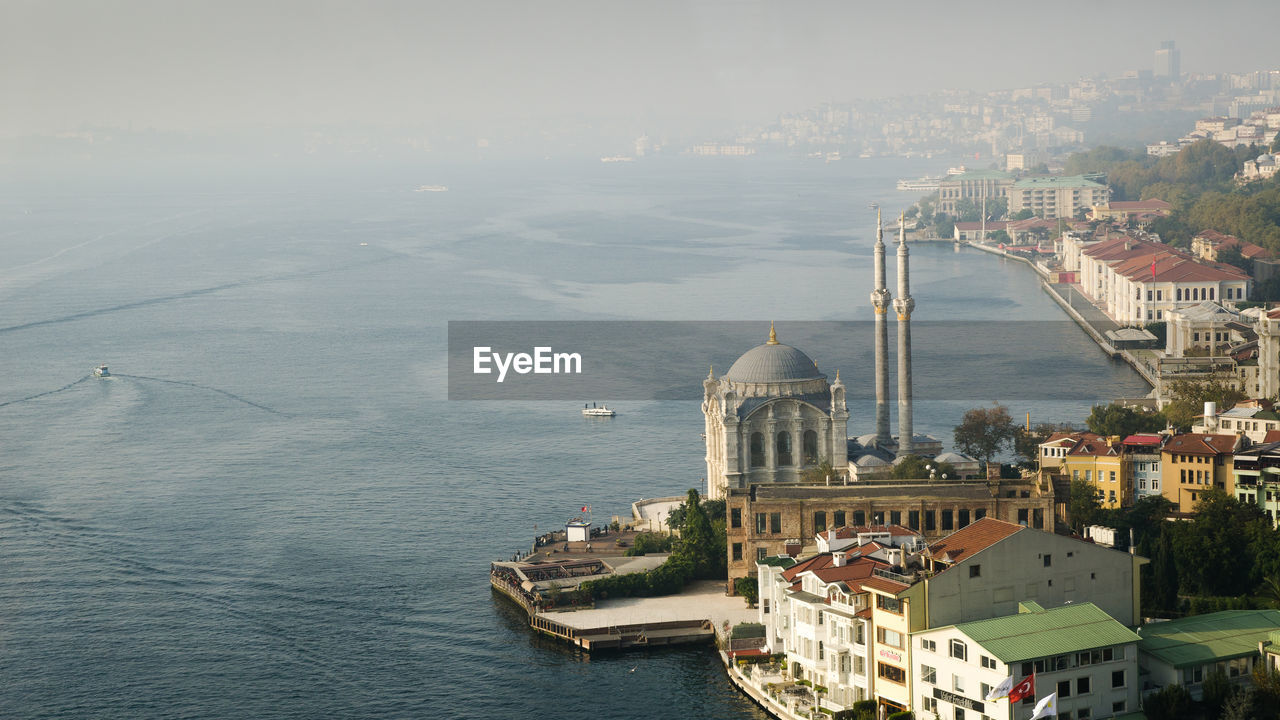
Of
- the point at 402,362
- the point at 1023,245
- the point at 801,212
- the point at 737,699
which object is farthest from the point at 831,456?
the point at 801,212

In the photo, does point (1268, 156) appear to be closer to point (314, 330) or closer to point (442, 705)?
point (314, 330)

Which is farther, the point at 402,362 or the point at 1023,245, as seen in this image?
the point at 1023,245

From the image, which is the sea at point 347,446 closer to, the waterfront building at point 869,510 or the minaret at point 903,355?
the waterfront building at point 869,510

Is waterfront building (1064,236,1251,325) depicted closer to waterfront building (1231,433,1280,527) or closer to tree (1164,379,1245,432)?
tree (1164,379,1245,432)

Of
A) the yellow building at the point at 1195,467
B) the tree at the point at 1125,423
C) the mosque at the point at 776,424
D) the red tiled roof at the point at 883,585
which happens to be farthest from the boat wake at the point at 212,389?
the red tiled roof at the point at 883,585

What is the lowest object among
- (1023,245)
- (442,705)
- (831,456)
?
(442,705)

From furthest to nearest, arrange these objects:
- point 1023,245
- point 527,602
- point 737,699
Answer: point 1023,245 → point 527,602 → point 737,699

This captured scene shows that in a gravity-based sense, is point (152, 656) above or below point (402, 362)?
below
